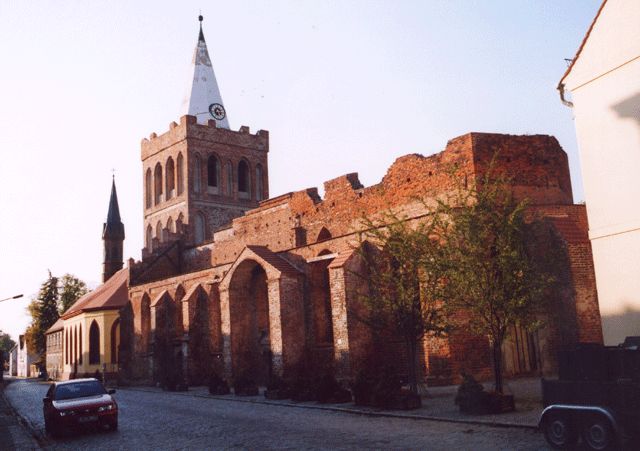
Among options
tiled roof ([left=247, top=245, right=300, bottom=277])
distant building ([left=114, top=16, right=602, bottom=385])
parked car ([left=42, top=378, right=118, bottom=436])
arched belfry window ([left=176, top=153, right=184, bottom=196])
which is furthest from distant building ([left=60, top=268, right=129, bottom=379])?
parked car ([left=42, top=378, right=118, bottom=436])

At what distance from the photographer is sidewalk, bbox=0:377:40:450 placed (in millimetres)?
12828

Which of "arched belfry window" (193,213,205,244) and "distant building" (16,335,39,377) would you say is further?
"distant building" (16,335,39,377)

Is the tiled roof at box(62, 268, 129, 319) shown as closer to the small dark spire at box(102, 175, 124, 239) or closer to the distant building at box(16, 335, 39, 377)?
the small dark spire at box(102, 175, 124, 239)

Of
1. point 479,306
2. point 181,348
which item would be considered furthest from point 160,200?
point 479,306

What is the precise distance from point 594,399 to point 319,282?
16.5 meters

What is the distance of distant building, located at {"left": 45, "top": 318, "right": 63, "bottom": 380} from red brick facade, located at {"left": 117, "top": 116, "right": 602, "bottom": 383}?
20.4 metres

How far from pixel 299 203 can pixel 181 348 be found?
9943 mm

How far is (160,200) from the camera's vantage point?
162ft

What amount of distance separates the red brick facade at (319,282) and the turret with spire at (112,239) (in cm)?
1919

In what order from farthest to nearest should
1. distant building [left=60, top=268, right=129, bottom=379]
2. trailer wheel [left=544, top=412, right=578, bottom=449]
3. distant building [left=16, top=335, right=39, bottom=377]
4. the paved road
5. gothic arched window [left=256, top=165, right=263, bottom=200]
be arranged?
distant building [left=16, top=335, right=39, bottom=377] < gothic arched window [left=256, top=165, right=263, bottom=200] < distant building [left=60, top=268, right=129, bottom=379] < the paved road < trailer wheel [left=544, top=412, right=578, bottom=449]

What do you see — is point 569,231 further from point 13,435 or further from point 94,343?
point 94,343

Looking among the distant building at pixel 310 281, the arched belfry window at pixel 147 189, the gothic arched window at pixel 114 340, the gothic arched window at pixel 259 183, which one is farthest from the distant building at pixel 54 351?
the gothic arched window at pixel 259 183

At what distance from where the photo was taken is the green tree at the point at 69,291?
6931 cm

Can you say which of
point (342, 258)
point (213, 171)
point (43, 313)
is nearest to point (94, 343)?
point (213, 171)
